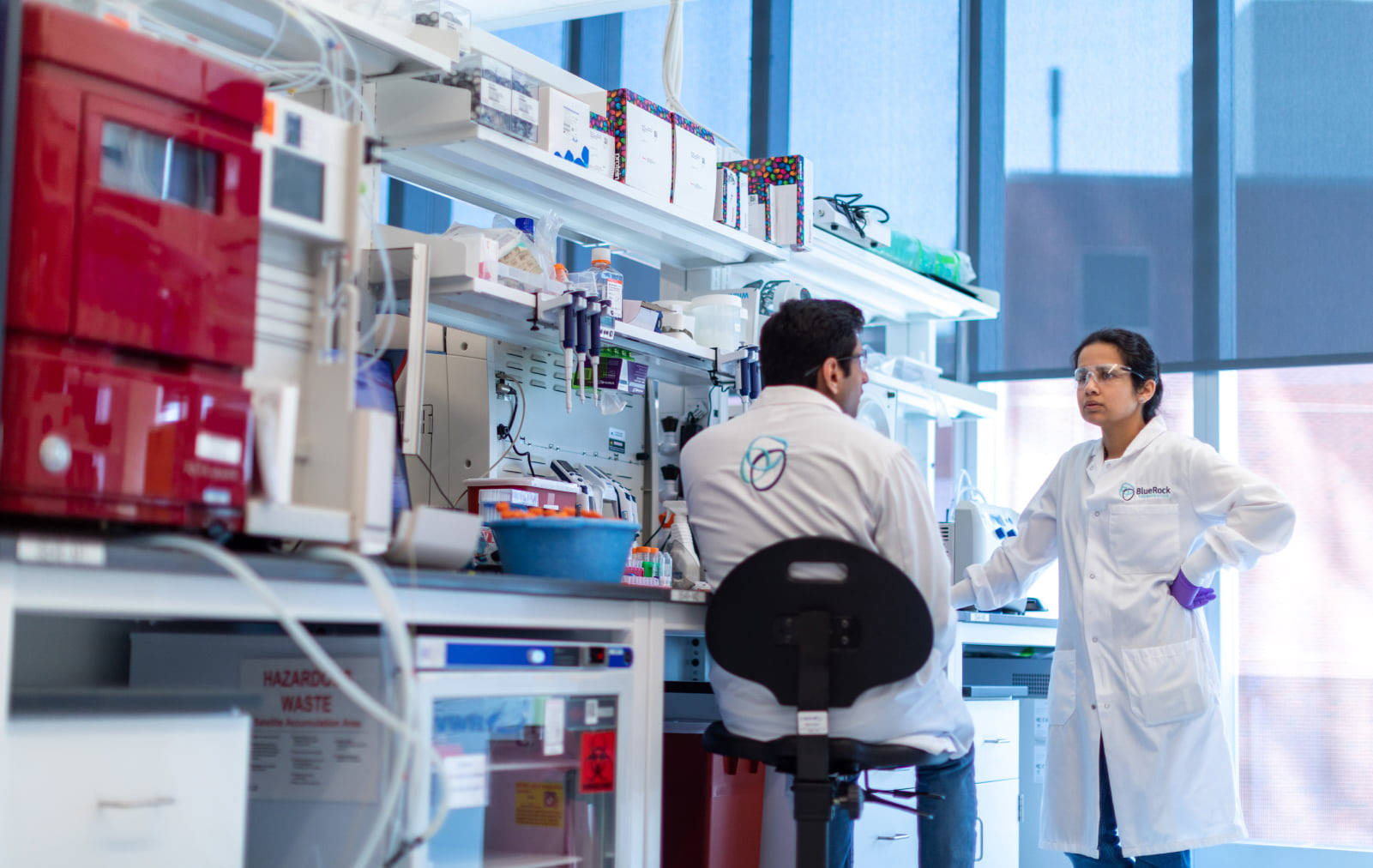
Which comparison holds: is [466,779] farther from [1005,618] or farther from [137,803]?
[1005,618]

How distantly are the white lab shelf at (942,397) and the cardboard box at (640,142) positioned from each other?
129 cm

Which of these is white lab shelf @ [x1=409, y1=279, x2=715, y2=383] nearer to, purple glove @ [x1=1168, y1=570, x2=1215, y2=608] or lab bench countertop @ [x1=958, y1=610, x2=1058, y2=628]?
lab bench countertop @ [x1=958, y1=610, x2=1058, y2=628]

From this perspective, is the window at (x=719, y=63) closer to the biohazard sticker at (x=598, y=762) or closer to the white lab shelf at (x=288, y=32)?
the white lab shelf at (x=288, y=32)

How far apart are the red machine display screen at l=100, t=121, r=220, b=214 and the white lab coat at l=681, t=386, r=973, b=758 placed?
1.02m

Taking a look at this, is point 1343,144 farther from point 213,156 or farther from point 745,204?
point 213,156

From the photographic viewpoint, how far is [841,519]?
221cm

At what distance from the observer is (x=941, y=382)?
465 cm

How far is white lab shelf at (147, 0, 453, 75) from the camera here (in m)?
2.39

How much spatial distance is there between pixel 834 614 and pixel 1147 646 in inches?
39.1

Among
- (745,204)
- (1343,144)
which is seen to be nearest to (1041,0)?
(1343,144)

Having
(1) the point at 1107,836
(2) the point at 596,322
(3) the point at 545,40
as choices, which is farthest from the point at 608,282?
(3) the point at 545,40

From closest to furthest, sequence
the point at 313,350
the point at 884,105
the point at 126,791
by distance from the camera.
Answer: the point at 126,791 < the point at 313,350 < the point at 884,105

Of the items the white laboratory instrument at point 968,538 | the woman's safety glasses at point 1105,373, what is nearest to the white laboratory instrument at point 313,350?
the woman's safety glasses at point 1105,373

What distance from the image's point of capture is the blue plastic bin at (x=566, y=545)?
2270 millimetres
